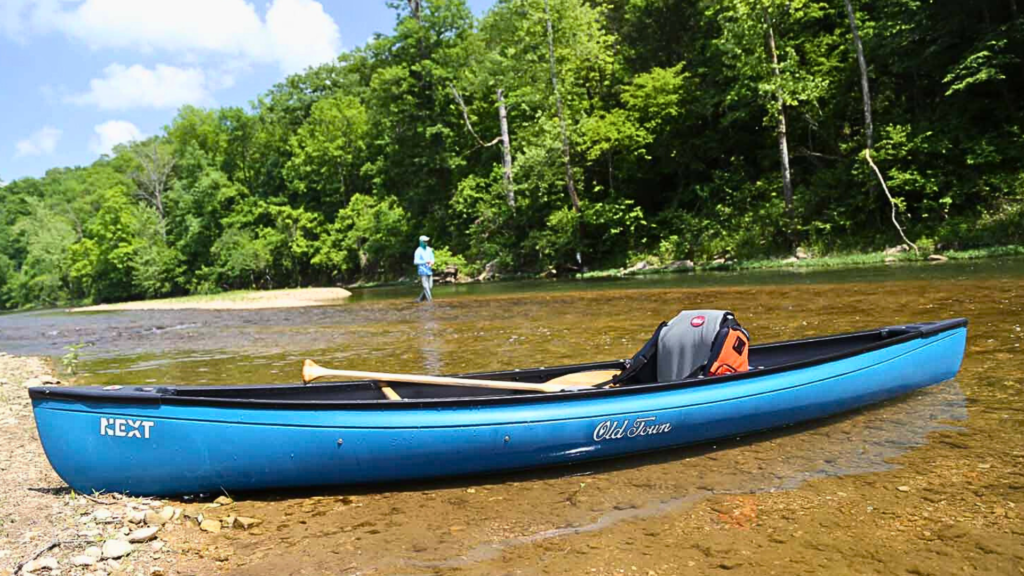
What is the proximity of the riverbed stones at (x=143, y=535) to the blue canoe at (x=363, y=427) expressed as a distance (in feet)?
1.60

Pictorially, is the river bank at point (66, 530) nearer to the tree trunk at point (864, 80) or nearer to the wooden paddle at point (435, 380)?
the wooden paddle at point (435, 380)

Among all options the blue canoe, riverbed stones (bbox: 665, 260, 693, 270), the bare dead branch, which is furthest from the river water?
riverbed stones (bbox: 665, 260, 693, 270)

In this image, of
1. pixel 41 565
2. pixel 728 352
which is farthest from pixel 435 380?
pixel 41 565

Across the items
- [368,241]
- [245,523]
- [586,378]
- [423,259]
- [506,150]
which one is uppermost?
[506,150]

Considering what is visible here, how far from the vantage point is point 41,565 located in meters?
3.55

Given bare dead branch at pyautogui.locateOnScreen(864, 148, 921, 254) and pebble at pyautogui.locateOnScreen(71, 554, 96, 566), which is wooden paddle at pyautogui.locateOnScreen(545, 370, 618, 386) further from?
bare dead branch at pyautogui.locateOnScreen(864, 148, 921, 254)

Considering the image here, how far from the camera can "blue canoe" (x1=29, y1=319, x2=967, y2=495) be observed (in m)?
4.39

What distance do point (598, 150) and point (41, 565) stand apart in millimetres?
26739

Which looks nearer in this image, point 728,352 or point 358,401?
point 358,401

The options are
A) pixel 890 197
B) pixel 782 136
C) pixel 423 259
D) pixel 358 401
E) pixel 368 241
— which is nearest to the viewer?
pixel 358 401

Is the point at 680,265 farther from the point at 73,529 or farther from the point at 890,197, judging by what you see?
the point at 73,529

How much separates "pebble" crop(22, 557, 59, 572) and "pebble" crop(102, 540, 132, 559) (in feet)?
0.81

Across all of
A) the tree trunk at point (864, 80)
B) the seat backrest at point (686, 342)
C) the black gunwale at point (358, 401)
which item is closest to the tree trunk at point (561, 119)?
the tree trunk at point (864, 80)

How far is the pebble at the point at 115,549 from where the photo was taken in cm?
376
